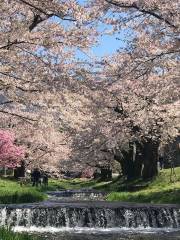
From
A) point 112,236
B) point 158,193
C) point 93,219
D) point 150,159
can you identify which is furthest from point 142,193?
point 112,236

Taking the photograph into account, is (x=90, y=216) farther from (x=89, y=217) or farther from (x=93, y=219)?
(x=93, y=219)

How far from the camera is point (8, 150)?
51250 millimetres

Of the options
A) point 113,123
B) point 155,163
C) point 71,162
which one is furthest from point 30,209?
point 71,162

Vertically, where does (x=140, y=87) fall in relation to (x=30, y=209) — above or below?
above

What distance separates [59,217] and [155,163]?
19737 mm

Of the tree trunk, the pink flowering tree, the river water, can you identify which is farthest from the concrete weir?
the pink flowering tree

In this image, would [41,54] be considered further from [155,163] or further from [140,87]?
[155,163]

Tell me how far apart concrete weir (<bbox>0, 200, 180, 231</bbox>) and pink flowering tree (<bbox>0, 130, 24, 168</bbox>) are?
28412 mm

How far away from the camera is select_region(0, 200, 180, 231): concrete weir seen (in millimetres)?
21828

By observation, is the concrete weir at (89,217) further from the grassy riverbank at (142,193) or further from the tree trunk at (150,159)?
the tree trunk at (150,159)

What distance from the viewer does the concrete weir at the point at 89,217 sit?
71.6 ft

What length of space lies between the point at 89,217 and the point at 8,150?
3008cm

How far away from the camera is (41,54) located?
2081cm

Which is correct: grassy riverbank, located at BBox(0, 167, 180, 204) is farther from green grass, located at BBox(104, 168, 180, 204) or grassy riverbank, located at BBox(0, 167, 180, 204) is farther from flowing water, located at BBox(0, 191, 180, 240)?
flowing water, located at BBox(0, 191, 180, 240)
